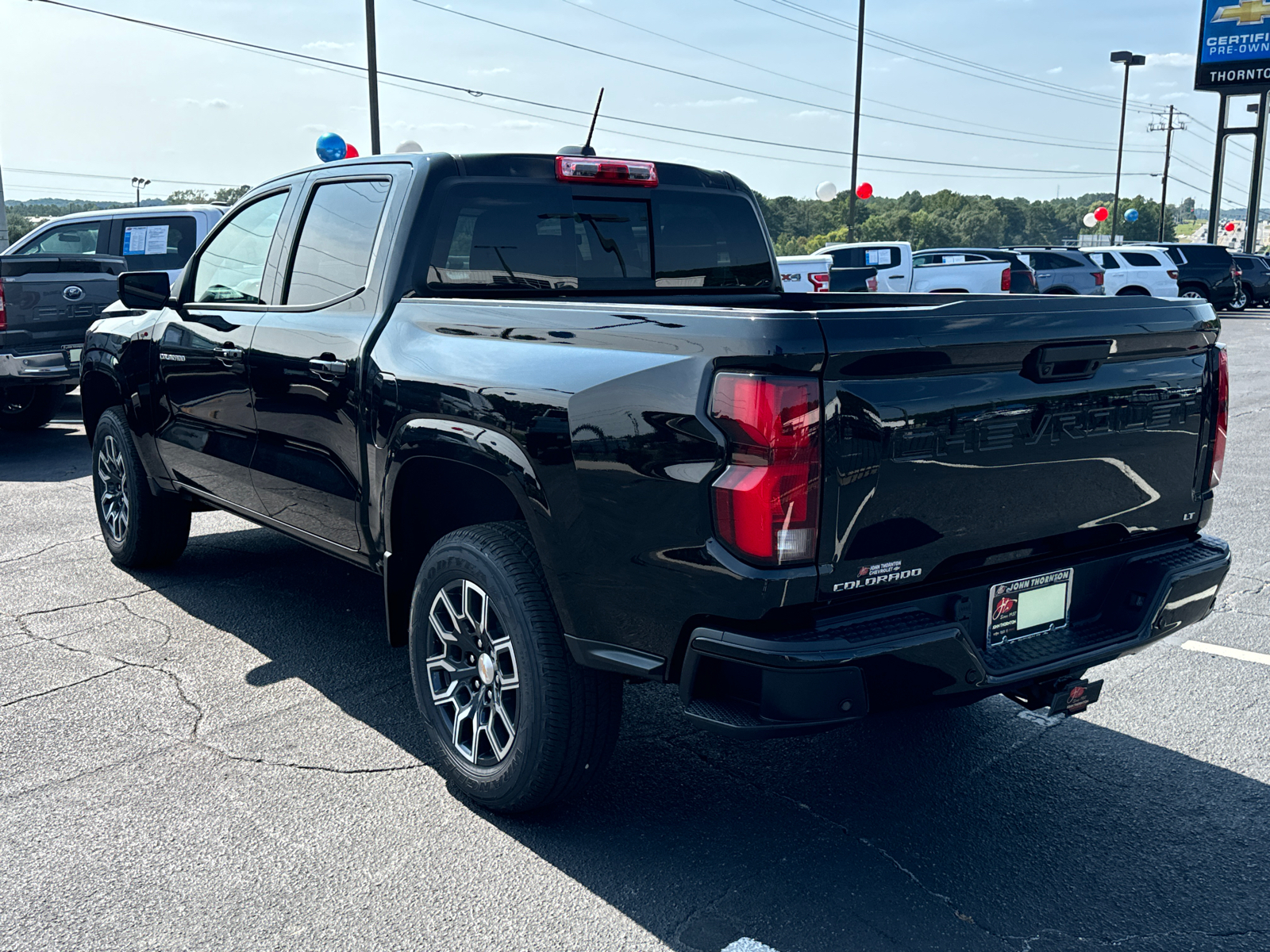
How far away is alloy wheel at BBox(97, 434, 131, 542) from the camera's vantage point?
5.93 metres

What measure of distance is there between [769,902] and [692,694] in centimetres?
65

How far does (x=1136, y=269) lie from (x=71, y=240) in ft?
74.3

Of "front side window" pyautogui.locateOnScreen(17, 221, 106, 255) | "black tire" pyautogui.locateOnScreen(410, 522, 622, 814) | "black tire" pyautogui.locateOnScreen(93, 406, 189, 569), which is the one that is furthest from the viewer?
"front side window" pyautogui.locateOnScreen(17, 221, 106, 255)

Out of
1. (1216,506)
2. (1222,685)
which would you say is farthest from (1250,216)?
(1222,685)

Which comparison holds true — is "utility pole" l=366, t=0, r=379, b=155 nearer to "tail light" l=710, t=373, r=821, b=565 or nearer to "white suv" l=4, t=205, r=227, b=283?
"white suv" l=4, t=205, r=227, b=283

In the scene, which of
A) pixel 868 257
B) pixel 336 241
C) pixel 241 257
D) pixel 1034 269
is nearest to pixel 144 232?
pixel 241 257

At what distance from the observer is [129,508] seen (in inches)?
231

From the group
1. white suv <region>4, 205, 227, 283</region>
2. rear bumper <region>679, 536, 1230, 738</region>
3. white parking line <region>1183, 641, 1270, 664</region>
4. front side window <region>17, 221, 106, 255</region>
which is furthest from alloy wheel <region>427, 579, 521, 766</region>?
front side window <region>17, 221, 106, 255</region>

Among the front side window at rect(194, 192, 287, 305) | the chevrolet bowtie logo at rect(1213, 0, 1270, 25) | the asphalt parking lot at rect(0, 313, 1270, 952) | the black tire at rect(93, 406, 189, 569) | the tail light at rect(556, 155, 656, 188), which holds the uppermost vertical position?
the chevrolet bowtie logo at rect(1213, 0, 1270, 25)

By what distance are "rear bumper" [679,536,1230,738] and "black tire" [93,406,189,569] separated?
392 cm

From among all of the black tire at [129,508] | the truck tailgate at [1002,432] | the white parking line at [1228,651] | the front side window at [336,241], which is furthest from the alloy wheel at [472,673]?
the white parking line at [1228,651]

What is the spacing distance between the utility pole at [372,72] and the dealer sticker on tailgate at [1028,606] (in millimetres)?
20727

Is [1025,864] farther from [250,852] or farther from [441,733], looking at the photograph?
[250,852]

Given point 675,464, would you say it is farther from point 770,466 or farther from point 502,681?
point 502,681
